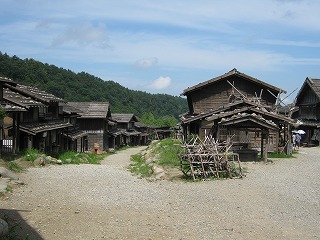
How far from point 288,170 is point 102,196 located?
11.8 metres

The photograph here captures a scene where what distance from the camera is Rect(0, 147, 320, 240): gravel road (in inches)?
376

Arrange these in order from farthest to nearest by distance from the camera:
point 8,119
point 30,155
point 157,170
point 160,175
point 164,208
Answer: point 8,119 < point 30,155 < point 157,170 < point 160,175 < point 164,208

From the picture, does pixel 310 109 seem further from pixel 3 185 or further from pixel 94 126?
pixel 3 185

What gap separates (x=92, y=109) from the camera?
165 ft

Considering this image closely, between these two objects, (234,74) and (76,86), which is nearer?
(234,74)

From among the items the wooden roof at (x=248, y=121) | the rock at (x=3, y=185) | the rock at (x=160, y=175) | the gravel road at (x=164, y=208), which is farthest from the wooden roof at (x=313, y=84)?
the rock at (x=3, y=185)

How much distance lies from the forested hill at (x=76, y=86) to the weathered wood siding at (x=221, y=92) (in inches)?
676

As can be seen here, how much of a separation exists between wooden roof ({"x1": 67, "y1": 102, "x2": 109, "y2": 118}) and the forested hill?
20.5ft

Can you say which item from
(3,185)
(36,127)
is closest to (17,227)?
(3,185)

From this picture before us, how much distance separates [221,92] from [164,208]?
901 inches

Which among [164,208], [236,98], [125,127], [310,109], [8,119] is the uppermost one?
[236,98]

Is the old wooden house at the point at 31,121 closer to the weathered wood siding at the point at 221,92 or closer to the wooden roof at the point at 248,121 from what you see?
the weathered wood siding at the point at 221,92

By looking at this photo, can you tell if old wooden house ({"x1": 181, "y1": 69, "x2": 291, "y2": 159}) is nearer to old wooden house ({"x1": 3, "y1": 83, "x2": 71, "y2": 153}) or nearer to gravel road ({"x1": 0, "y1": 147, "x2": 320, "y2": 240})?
old wooden house ({"x1": 3, "y1": 83, "x2": 71, "y2": 153})

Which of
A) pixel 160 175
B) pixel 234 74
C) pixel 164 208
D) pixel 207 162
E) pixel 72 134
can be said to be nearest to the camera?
pixel 164 208
